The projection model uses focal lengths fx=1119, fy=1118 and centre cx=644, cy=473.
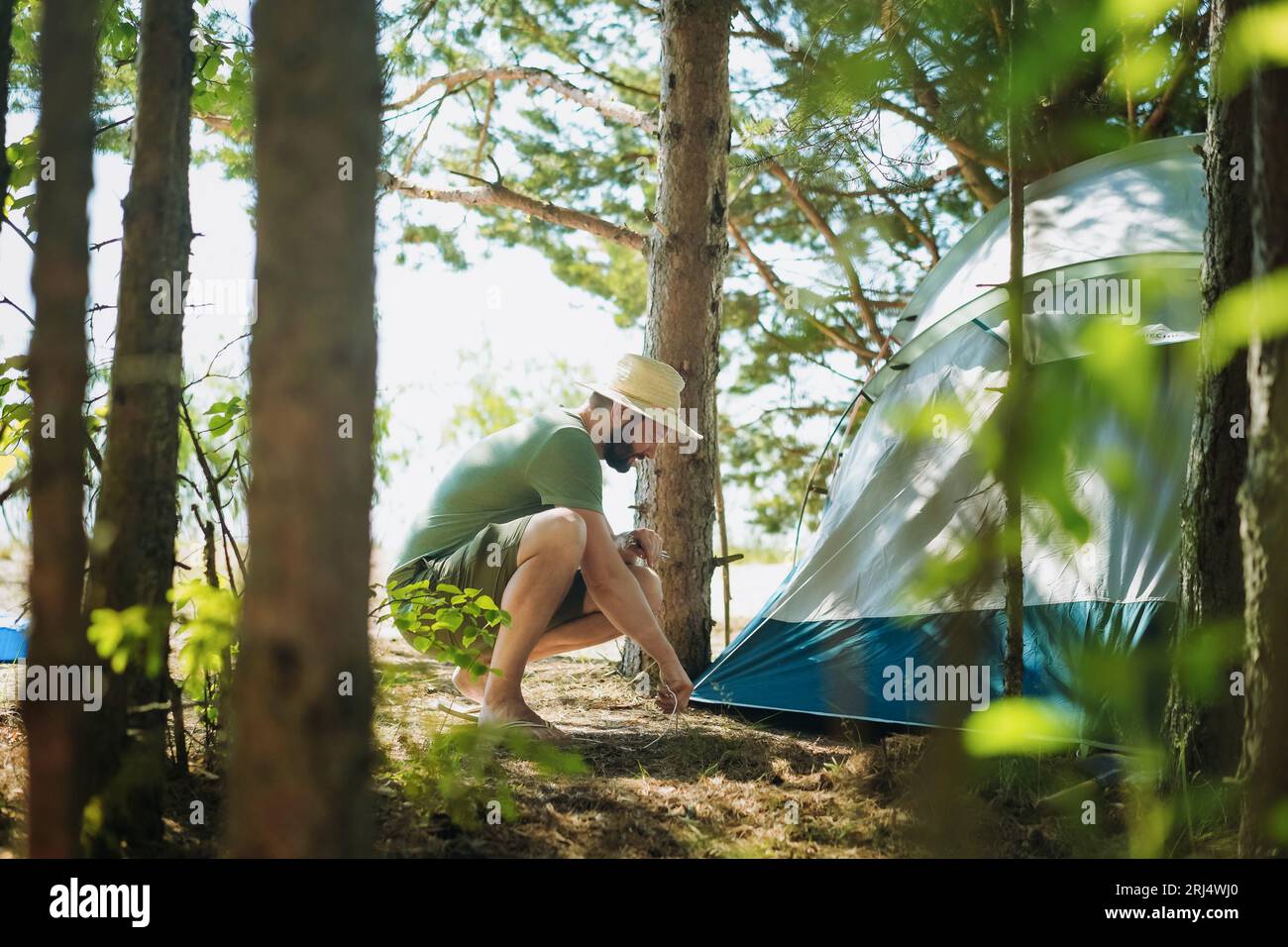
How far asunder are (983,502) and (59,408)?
2.55m

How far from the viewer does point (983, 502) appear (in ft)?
11.2

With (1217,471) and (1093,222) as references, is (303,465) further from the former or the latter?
(1093,222)

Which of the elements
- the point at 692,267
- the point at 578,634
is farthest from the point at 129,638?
the point at 692,267

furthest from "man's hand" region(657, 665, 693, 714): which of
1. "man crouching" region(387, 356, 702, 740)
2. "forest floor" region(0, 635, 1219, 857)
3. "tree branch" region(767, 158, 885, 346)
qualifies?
"tree branch" region(767, 158, 885, 346)

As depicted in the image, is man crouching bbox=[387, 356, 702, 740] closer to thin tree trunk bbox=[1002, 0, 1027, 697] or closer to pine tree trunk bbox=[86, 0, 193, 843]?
pine tree trunk bbox=[86, 0, 193, 843]

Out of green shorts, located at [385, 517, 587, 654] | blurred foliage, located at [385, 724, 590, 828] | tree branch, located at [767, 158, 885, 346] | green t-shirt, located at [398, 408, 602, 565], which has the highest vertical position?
tree branch, located at [767, 158, 885, 346]

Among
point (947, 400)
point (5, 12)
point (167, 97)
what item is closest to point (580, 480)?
point (167, 97)

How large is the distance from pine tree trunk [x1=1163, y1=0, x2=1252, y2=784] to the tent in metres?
0.29

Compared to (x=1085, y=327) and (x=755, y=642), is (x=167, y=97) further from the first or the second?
(x=755, y=642)

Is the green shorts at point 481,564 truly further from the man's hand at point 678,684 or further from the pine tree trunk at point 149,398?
the pine tree trunk at point 149,398

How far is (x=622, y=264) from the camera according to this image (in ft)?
36.4

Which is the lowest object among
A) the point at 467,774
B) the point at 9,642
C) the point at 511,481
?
the point at 467,774

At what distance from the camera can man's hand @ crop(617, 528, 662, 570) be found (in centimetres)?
381

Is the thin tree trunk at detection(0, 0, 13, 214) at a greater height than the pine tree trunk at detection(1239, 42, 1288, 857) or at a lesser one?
greater
